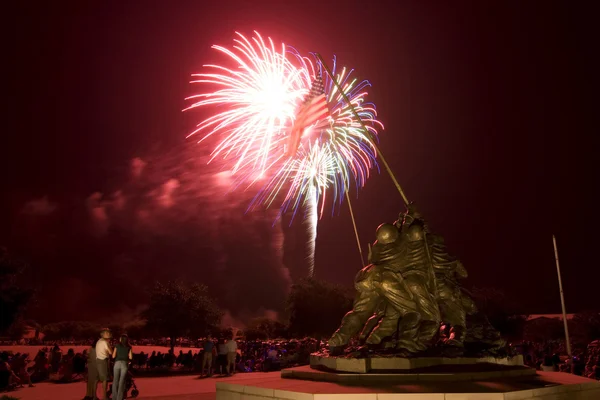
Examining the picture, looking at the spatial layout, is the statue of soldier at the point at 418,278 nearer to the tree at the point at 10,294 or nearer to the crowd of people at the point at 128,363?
the crowd of people at the point at 128,363

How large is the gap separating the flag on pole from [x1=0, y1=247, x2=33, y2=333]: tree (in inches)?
881

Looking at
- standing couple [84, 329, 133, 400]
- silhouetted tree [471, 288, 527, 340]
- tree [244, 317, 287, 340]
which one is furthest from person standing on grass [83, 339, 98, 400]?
tree [244, 317, 287, 340]

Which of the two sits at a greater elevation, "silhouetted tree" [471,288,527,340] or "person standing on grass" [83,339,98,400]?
"silhouetted tree" [471,288,527,340]

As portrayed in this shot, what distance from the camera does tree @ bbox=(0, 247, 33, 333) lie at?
30.6 m

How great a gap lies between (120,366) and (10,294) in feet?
83.7

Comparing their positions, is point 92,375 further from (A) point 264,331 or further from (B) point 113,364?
(A) point 264,331

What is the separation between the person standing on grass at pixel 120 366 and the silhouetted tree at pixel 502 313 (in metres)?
36.2

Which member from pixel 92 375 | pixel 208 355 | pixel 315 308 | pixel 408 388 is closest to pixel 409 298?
pixel 408 388

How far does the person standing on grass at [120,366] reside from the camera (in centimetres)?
962

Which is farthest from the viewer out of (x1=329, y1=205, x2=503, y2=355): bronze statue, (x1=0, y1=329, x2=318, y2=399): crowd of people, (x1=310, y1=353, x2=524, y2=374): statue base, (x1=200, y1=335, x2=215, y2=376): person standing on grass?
(x1=200, y1=335, x2=215, y2=376): person standing on grass

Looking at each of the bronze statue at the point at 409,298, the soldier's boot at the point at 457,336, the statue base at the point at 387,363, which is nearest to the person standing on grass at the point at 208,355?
the bronze statue at the point at 409,298

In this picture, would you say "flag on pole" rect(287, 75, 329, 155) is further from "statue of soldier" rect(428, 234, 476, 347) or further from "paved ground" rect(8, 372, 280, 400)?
"paved ground" rect(8, 372, 280, 400)

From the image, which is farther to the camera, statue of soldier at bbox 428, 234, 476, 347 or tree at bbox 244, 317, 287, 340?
tree at bbox 244, 317, 287, 340

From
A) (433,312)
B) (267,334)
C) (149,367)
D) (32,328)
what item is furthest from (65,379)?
(32,328)
